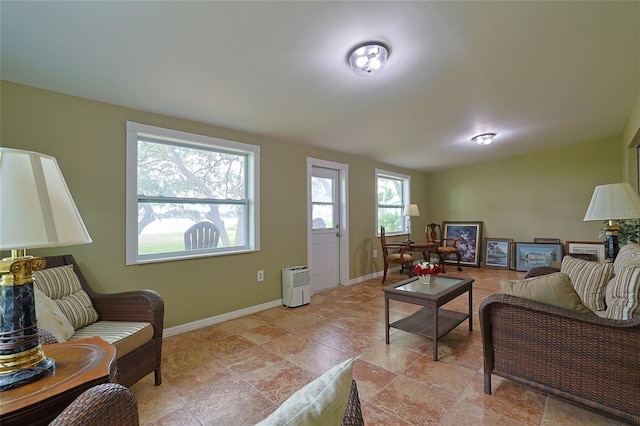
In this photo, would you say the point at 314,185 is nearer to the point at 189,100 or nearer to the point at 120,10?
the point at 189,100

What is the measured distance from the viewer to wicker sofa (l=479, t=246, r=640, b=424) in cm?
142

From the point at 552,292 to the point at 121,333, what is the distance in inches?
102

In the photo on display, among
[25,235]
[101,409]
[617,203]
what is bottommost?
[101,409]

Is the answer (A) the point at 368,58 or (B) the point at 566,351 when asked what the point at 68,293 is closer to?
(A) the point at 368,58

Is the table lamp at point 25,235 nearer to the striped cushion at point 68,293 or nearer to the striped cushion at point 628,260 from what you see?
the striped cushion at point 68,293

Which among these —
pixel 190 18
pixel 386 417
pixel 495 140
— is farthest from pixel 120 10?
pixel 495 140

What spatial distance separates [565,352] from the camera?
1.58 metres

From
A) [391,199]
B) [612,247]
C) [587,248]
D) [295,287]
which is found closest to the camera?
[612,247]

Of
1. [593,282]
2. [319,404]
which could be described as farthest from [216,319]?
[593,282]

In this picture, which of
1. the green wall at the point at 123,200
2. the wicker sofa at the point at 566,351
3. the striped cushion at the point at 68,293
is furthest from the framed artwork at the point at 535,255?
the striped cushion at the point at 68,293

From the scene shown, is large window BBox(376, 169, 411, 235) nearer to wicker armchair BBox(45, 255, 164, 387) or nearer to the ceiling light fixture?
the ceiling light fixture

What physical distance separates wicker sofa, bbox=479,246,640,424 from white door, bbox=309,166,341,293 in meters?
2.76

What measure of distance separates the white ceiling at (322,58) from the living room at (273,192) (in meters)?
0.21

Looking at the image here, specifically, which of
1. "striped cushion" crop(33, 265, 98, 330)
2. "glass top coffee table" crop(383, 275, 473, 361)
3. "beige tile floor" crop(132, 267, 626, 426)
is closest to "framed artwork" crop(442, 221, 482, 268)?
"beige tile floor" crop(132, 267, 626, 426)
